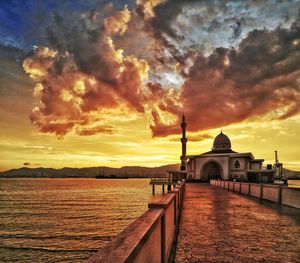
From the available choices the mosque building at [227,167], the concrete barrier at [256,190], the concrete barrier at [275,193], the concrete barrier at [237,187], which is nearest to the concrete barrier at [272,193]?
the concrete barrier at [275,193]

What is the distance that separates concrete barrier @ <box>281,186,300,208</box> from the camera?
50.8 feet

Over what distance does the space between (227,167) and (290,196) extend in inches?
1784

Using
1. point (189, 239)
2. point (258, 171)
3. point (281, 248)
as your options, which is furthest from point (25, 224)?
point (258, 171)

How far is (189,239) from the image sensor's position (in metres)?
8.40

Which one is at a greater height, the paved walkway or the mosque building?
the mosque building

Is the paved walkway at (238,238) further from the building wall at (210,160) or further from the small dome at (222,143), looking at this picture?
the small dome at (222,143)

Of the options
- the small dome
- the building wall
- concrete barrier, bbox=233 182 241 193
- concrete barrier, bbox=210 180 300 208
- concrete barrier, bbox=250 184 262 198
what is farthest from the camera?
the small dome

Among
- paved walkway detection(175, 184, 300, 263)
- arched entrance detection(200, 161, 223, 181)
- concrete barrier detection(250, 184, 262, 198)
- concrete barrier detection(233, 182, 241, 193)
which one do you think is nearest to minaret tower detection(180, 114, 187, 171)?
arched entrance detection(200, 161, 223, 181)

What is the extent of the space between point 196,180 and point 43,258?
160ft

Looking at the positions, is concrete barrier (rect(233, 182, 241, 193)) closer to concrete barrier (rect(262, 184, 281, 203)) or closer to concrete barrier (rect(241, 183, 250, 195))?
concrete barrier (rect(241, 183, 250, 195))

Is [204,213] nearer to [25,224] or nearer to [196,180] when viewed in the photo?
[25,224]

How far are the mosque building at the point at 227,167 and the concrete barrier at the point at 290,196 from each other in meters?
43.1

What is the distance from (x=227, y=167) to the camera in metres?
60.9

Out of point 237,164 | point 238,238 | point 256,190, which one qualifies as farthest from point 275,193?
point 237,164
